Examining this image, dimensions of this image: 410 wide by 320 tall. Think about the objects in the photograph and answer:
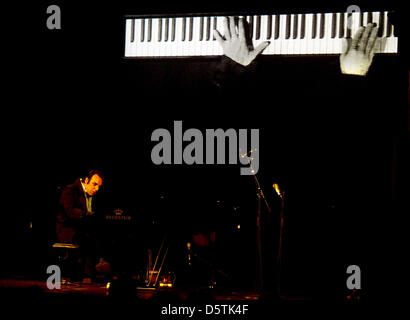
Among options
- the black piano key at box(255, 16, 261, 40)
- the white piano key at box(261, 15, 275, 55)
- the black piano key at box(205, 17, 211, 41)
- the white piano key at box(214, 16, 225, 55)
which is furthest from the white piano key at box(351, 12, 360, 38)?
the black piano key at box(205, 17, 211, 41)

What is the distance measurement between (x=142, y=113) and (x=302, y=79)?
75.4 inches

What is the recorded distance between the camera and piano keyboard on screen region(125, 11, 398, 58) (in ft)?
18.9

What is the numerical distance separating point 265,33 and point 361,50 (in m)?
1.02

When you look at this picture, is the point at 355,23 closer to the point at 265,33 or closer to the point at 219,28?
the point at 265,33

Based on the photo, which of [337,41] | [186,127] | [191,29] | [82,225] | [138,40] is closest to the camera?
[337,41]

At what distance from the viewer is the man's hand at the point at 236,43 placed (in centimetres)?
592

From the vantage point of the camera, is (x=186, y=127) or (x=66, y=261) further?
(x=186, y=127)

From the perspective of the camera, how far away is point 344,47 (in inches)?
229

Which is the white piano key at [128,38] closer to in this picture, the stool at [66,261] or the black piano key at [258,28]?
the black piano key at [258,28]

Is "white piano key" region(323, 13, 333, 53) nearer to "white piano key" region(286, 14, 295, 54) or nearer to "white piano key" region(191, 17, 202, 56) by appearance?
"white piano key" region(286, 14, 295, 54)

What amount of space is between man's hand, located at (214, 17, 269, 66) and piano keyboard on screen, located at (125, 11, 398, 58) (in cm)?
6

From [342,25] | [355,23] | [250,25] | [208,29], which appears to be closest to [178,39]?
[208,29]
